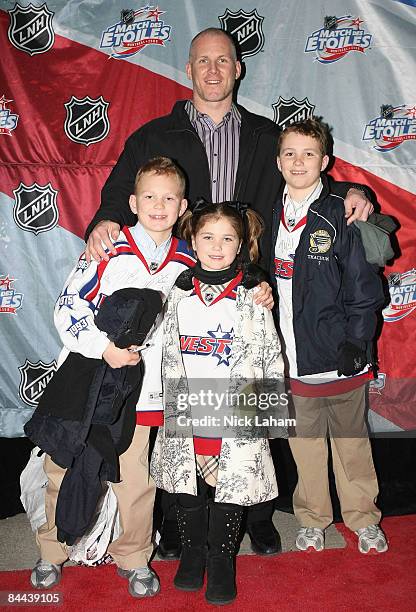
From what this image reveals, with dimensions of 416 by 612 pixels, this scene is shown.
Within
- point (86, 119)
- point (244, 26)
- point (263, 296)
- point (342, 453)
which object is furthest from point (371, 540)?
point (244, 26)

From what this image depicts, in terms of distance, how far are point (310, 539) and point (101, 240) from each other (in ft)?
4.80

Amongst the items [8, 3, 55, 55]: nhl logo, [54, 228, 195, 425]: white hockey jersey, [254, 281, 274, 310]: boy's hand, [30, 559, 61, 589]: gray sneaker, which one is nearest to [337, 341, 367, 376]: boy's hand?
[254, 281, 274, 310]: boy's hand

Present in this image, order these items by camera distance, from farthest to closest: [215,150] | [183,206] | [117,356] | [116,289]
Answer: [215,150]
[183,206]
[116,289]
[117,356]

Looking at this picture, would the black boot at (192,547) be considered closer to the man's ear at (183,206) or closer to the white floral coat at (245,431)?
the white floral coat at (245,431)

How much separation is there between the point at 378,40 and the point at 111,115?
138 cm

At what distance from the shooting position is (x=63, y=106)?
333 cm

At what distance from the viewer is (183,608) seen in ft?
7.61

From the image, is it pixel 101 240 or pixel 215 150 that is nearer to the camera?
pixel 101 240

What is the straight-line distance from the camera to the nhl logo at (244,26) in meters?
3.30

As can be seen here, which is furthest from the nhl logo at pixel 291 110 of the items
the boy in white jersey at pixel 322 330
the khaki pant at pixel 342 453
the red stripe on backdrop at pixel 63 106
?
the khaki pant at pixel 342 453

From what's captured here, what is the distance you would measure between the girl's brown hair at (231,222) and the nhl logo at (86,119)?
113cm

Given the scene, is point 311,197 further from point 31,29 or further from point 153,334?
point 31,29

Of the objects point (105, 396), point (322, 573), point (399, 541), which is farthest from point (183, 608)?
point (399, 541)

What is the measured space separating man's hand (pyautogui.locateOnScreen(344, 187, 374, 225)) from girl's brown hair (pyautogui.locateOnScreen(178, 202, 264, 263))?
34 centimetres
